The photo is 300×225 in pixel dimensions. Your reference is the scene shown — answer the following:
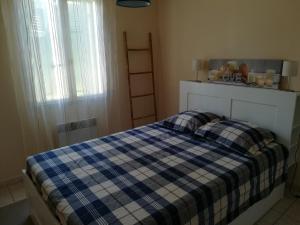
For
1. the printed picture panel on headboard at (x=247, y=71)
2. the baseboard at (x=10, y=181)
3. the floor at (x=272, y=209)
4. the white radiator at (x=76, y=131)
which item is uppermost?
the printed picture panel on headboard at (x=247, y=71)

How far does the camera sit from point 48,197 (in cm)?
154

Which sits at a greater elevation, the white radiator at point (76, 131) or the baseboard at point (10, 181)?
the white radiator at point (76, 131)

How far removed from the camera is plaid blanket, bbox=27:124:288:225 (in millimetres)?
A: 1354

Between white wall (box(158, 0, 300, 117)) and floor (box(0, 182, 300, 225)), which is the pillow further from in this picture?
floor (box(0, 182, 300, 225))

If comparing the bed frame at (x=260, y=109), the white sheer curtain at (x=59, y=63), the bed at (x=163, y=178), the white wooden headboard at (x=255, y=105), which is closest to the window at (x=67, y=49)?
the white sheer curtain at (x=59, y=63)

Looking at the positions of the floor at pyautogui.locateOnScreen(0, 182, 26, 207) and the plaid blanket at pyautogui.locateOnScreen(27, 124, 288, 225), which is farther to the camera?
the floor at pyautogui.locateOnScreen(0, 182, 26, 207)

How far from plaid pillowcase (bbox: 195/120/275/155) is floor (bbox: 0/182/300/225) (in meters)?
0.66

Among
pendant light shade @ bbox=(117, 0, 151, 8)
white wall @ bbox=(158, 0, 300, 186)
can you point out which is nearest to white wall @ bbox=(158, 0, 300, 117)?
white wall @ bbox=(158, 0, 300, 186)

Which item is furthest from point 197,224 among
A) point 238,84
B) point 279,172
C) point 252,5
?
point 252,5

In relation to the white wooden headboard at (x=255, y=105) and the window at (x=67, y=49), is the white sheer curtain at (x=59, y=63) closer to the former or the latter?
the window at (x=67, y=49)

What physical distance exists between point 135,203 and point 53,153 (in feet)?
3.58

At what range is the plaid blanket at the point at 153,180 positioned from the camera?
1.35 m

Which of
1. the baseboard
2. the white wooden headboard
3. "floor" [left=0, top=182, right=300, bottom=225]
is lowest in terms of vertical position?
"floor" [left=0, top=182, right=300, bottom=225]

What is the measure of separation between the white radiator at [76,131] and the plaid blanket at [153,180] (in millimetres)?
786
